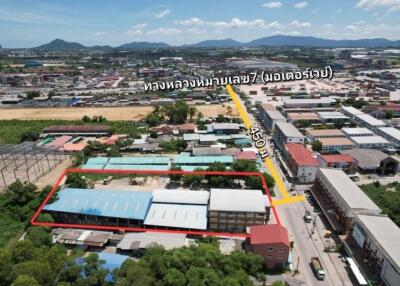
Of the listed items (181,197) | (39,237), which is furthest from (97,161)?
(39,237)

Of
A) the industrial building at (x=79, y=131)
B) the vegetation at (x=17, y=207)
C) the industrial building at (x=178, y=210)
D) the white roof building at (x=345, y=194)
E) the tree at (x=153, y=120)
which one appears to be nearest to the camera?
the white roof building at (x=345, y=194)

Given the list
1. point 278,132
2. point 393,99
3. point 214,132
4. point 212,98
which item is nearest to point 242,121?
point 214,132

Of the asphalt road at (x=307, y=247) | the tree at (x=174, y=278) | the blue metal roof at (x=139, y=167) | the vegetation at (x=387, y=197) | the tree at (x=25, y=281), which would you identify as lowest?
the asphalt road at (x=307, y=247)

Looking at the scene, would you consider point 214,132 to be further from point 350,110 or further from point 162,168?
point 350,110

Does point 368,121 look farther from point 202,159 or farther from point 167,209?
point 167,209

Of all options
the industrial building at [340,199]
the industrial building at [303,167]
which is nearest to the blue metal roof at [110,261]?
the industrial building at [340,199]

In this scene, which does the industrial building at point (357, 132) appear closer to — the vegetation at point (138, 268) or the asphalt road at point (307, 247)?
the asphalt road at point (307, 247)
